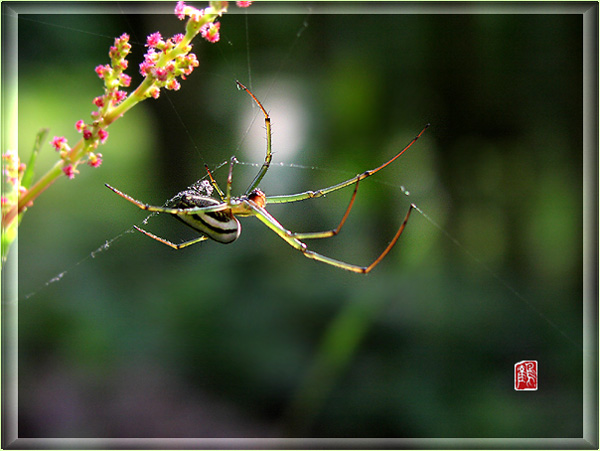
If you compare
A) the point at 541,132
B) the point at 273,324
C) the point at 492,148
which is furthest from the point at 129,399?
the point at 541,132

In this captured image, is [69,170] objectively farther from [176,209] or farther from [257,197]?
[257,197]

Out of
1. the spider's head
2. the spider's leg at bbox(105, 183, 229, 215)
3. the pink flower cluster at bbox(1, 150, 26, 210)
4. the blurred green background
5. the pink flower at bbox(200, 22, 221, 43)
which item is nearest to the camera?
the pink flower cluster at bbox(1, 150, 26, 210)

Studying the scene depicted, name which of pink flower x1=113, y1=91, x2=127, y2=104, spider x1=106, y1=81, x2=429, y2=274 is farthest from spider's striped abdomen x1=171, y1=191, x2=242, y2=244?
pink flower x1=113, y1=91, x2=127, y2=104

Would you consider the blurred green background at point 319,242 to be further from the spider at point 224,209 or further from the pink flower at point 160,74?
the pink flower at point 160,74

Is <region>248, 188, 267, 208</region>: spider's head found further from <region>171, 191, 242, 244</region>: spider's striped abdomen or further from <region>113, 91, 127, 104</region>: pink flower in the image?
<region>113, 91, 127, 104</region>: pink flower

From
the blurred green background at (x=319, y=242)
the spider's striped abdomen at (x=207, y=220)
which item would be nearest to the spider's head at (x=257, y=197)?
the spider's striped abdomen at (x=207, y=220)

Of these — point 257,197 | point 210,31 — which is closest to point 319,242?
point 257,197
